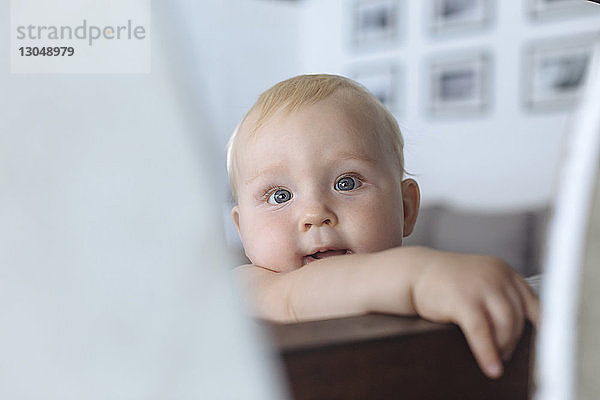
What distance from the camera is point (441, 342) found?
0.28 meters

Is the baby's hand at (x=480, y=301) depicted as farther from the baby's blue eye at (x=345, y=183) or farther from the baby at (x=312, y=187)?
the baby's blue eye at (x=345, y=183)

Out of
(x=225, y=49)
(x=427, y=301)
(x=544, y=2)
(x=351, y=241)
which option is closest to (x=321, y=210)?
(x=351, y=241)

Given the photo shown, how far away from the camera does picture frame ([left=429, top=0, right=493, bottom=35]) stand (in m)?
1.33

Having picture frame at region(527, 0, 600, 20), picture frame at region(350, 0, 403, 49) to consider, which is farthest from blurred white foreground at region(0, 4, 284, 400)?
picture frame at region(527, 0, 600, 20)

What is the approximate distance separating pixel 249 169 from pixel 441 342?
268 millimetres

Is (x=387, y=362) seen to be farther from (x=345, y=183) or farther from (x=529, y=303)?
(x=345, y=183)

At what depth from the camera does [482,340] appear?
0.91 feet

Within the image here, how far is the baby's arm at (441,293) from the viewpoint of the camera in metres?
0.28

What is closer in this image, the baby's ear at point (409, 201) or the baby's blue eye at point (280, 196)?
the baby's blue eye at point (280, 196)

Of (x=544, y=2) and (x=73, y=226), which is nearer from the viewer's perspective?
(x=73, y=226)

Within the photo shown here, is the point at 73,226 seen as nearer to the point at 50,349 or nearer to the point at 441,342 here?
the point at 50,349

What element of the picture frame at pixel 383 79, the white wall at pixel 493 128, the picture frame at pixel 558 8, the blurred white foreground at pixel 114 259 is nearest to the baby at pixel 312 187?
the blurred white foreground at pixel 114 259

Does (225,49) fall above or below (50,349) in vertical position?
above

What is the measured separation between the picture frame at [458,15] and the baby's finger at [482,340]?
1100 millimetres
